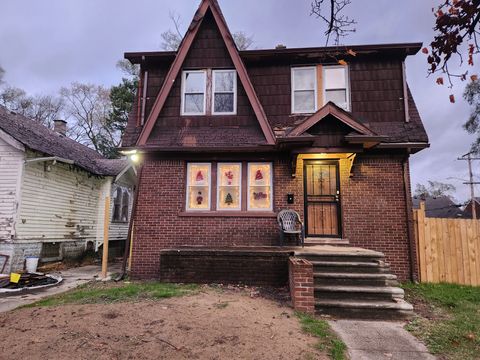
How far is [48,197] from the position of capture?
11406mm

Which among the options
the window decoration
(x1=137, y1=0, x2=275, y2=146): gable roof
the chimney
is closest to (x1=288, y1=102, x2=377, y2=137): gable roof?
(x1=137, y1=0, x2=275, y2=146): gable roof

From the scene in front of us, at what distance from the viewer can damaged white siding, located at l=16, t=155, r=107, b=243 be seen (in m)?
10.4

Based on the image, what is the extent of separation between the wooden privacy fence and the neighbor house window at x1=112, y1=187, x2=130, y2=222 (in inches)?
505

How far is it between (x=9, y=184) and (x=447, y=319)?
11.8m

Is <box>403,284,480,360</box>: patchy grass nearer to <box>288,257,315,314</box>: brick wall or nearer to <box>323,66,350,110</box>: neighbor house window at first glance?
<box>288,257,315,314</box>: brick wall

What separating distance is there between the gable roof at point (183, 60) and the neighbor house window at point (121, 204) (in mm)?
7717

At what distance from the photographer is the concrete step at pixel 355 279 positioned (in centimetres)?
611

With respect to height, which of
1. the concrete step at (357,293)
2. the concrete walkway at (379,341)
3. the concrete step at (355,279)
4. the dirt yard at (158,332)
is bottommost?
the concrete walkway at (379,341)

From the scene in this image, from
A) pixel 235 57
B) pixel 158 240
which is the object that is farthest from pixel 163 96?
pixel 158 240

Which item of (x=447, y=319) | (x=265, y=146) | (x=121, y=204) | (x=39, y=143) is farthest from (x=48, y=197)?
(x=447, y=319)

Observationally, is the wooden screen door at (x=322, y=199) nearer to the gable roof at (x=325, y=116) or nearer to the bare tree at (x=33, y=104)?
the gable roof at (x=325, y=116)

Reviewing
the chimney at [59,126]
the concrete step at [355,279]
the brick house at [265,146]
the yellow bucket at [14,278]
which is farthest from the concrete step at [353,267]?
the chimney at [59,126]

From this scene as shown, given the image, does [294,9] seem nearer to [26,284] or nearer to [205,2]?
[205,2]

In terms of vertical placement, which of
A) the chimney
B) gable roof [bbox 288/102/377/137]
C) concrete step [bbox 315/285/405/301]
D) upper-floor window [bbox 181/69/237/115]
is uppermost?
the chimney
